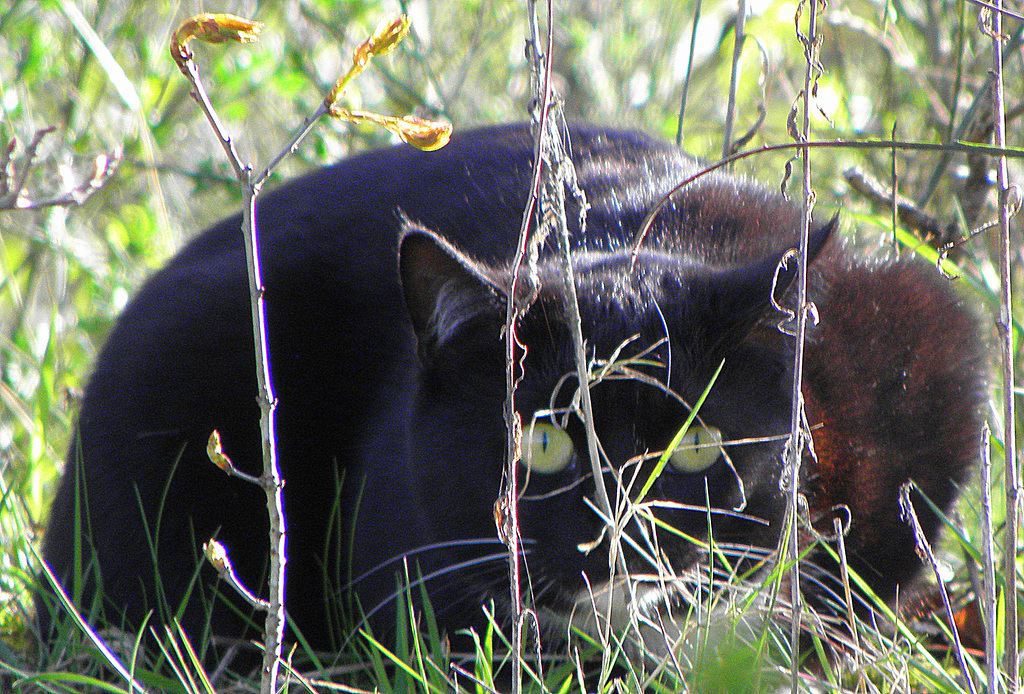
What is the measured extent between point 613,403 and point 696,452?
129 mm

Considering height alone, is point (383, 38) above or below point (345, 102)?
above

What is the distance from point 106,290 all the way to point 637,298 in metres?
1.99

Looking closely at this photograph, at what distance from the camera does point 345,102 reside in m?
2.47

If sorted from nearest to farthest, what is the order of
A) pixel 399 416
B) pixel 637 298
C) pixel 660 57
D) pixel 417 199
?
pixel 637 298 < pixel 399 416 < pixel 417 199 < pixel 660 57

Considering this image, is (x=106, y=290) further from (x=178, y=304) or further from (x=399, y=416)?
(x=399, y=416)

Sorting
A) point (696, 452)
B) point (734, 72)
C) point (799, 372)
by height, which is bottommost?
point (696, 452)

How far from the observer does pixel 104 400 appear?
5.05ft

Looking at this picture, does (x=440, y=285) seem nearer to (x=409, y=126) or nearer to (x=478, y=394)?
(x=478, y=394)

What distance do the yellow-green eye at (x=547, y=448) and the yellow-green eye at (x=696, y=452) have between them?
137mm

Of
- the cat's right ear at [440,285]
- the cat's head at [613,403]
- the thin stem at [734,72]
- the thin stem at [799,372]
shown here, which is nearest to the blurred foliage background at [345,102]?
the thin stem at [734,72]

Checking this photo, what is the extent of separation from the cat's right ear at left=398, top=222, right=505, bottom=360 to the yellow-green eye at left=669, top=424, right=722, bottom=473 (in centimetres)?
29

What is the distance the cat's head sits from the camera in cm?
120

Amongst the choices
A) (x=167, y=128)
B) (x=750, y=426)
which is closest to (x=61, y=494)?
(x=750, y=426)

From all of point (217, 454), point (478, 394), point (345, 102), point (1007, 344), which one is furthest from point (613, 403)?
point (345, 102)
